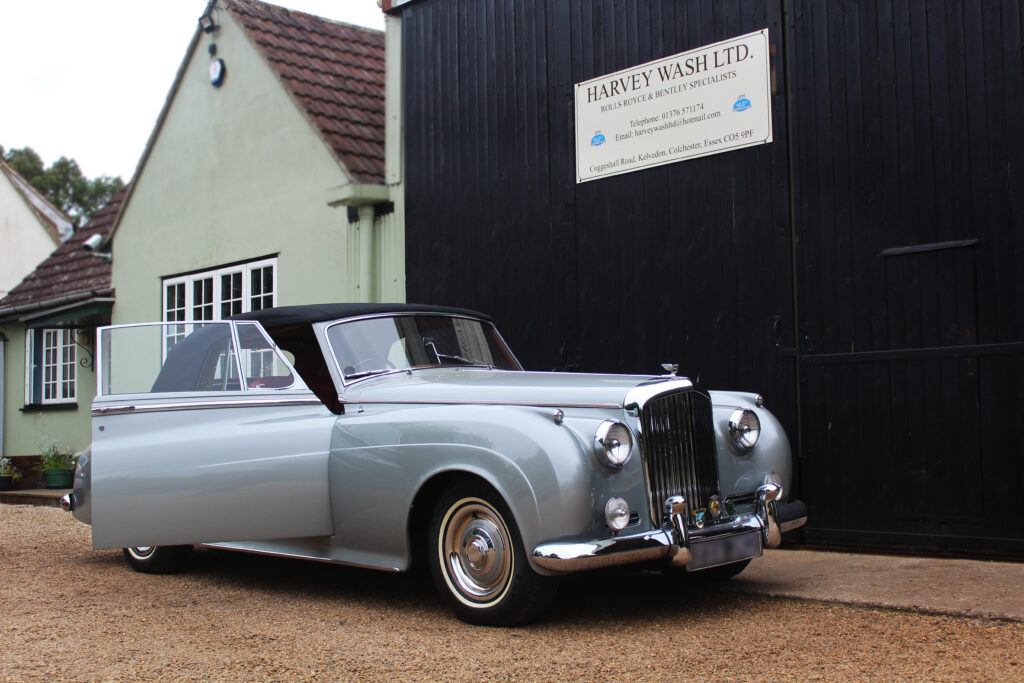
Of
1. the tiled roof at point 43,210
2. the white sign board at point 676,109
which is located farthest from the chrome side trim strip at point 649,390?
the tiled roof at point 43,210

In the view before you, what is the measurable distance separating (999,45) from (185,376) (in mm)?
5442

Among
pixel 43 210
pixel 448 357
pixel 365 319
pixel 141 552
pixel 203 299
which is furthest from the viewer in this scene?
pixel 43 210

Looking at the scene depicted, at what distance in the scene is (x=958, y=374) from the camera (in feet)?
21.7

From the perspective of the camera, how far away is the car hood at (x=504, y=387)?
495cm

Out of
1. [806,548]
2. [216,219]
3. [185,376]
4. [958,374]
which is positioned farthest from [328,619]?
[216,219]

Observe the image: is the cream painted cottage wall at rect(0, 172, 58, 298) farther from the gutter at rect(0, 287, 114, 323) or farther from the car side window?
the car side window

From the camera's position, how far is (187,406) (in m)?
6.11

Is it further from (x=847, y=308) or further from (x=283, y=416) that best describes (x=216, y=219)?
(x=847, y=308)

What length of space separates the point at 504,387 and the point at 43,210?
897 inches

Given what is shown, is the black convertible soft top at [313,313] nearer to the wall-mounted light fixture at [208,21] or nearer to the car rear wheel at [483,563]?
the car rear wheel at [483,563]

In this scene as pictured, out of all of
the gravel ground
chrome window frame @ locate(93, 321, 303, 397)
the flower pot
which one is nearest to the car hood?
chrome window frame @ locate(93, 321, 303, 397)

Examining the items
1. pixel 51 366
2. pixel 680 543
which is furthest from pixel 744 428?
pixel 51 366

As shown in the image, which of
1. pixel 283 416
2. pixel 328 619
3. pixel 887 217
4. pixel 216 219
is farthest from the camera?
pixel 216 219

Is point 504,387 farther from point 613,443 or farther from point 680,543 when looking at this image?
point 680,543
